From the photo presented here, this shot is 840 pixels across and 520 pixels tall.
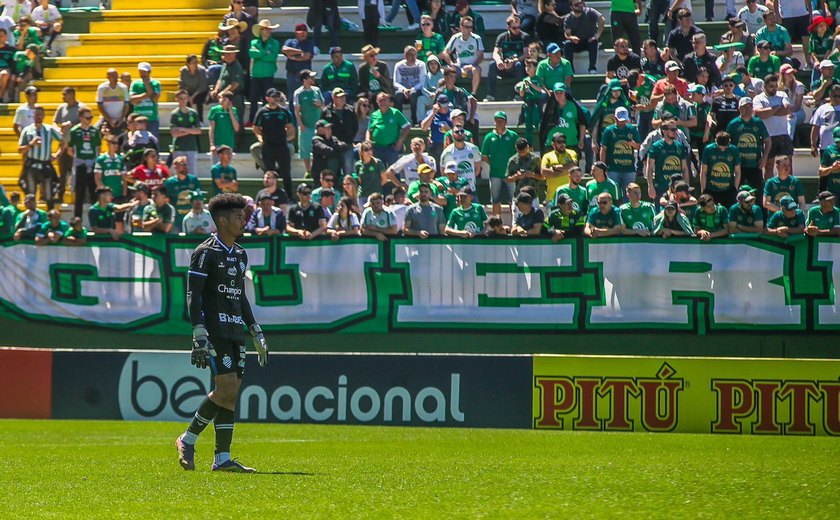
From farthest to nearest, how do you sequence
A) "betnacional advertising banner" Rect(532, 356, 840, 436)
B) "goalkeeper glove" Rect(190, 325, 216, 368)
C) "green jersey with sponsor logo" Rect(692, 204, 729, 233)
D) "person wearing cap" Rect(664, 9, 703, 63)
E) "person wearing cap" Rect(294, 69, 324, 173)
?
"person wearing cap" Rect(294, 69, 324, 173), "person wearing cap" Rect(664, 9, 703, 63), "green jersey with sponsor logo" Rect(692, 204, 729, 233), "betnacional advertising banner" Rect(532, 356, 840, 436), "goalkeeper glove" Rect(190, 325, 216, 368)

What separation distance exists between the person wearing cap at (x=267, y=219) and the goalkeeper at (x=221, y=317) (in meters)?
8.99

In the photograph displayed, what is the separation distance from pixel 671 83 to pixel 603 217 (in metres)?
3.20

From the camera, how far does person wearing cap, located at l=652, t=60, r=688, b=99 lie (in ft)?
66.4

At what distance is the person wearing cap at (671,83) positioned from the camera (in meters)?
20.2

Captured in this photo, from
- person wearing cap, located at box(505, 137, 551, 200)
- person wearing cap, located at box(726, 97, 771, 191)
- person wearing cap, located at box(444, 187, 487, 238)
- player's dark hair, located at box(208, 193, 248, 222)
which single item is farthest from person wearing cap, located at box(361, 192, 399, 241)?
player's dark hair, located at box(208, 193, 248, 222)

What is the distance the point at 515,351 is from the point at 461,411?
2633 millimetres

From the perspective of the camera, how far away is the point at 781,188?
1847 cm

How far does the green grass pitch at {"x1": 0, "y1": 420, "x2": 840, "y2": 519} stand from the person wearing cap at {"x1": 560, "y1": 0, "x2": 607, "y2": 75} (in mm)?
9532

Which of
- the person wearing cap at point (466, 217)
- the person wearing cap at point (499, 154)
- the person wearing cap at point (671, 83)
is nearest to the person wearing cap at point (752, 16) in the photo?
the person wearing cap at point (671, 83)

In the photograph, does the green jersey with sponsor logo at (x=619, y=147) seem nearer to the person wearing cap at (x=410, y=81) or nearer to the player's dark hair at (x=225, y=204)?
the person wearing cap at (x=410, y=81)

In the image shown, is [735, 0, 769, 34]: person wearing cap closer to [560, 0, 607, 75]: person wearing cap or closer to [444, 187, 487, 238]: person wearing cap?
[560, 0, 607, 75]: person wearing cap

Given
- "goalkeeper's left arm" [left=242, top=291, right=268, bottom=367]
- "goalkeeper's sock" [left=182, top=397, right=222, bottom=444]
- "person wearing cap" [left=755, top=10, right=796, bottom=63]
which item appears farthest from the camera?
"person wearing cap" [left=755, top=10, right=796, bottom=63]

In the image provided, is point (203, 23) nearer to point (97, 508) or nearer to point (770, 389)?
point (770, 389)

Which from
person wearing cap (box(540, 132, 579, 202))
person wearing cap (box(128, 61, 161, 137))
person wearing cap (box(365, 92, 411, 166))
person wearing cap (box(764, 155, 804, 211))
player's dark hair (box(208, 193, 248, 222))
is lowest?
player's dark hair (box(208, 193, 248, 222))
